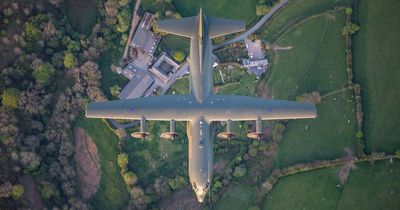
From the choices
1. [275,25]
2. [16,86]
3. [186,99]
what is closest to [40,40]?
[16,86]

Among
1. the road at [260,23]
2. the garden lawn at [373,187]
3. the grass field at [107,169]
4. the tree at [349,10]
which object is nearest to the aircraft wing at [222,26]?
the road at [260,23]

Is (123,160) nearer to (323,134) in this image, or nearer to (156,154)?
(156,154)

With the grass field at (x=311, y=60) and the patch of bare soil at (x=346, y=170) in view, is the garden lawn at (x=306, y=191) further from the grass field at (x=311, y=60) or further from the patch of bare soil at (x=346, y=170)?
the grass field at (x=311, y=60)

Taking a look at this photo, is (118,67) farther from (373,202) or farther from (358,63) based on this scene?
(373,202)

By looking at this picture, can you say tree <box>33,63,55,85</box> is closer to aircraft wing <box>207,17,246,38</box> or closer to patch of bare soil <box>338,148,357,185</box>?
aircraft wing <box>207,17,246,38</box>

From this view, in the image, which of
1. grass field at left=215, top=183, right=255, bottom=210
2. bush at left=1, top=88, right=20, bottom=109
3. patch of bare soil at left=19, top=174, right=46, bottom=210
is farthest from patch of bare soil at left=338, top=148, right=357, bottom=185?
bush at left=1, top=88, right=20, bottom=109

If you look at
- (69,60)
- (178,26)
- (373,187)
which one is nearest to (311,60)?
(373,187)
